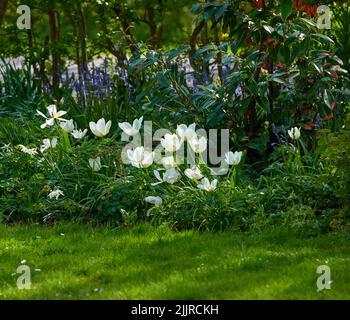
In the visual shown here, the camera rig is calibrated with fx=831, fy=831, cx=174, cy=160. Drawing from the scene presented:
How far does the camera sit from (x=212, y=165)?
276 inches

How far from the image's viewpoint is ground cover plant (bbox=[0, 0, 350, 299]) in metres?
5.57

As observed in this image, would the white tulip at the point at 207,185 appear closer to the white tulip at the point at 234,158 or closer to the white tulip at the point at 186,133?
the white tulip at the point at 234,158

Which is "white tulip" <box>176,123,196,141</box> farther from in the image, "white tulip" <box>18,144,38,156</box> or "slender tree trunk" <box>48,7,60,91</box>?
"slender tree trunk" <box>48,7,60,91</box>

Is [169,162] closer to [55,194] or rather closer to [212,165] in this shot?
Result: [212,165]

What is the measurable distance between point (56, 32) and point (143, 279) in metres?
6.59

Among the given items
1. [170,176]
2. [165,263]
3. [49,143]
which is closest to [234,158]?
[170,176]

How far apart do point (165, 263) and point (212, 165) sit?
1.86 metres

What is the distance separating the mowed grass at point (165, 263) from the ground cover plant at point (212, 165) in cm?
2

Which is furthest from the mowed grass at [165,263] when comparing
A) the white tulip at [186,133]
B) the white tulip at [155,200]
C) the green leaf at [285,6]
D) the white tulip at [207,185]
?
the green leaf at [285,6]

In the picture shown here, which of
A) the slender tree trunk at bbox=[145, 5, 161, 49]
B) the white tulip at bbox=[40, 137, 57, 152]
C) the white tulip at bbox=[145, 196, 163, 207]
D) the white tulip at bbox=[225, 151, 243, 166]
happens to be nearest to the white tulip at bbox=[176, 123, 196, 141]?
the white tulip at bbox=[225, 151, 243, 166]

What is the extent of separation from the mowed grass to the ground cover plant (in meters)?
0.02

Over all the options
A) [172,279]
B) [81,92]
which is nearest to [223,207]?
[172,279]
